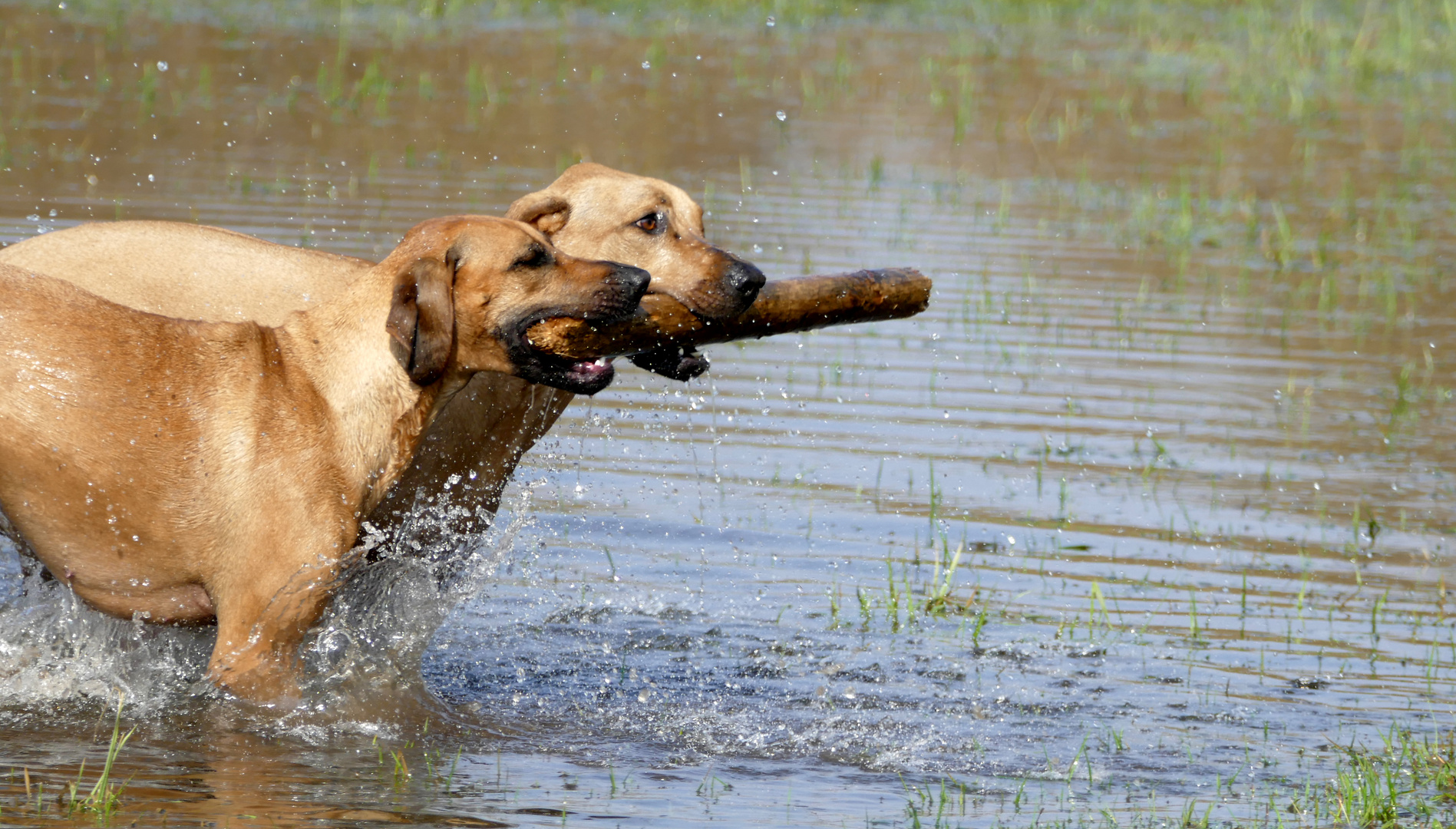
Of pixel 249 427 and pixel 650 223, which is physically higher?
pixel 650 223

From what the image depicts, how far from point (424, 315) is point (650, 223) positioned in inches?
60.7

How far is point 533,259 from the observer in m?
5.53

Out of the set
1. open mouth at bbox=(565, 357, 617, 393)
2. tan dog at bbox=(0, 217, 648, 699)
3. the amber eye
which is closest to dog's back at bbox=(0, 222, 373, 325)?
tan dog at bbox=(0, 217, 648, 699)

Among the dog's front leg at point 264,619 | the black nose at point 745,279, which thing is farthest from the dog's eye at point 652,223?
the dog's front leg at point 264,619

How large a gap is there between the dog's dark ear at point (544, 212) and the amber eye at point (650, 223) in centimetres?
28

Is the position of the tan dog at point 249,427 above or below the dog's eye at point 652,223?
below

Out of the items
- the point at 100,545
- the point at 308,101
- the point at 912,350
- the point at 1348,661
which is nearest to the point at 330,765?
the point at 100,545

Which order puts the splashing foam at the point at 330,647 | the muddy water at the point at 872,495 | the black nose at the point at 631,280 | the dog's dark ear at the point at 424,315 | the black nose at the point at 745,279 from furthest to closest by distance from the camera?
the black nose at the point at 745,279
the splashing foam at the point at 330,647
the muddy water at the point at 872,495
the black nose at the point at 631,280
the dog's dark ear at the point at 424,315

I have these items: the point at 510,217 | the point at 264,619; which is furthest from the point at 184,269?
the point at 264,619

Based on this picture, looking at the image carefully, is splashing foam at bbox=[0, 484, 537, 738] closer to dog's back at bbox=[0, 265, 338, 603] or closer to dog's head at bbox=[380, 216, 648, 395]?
dog's back at bbox=[0, 265, 338, 603]

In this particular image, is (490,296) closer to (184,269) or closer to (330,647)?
(330,647)

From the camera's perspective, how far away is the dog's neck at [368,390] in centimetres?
552

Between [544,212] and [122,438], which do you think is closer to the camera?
[122,438]

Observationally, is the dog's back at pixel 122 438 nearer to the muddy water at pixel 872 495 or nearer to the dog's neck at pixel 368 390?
the dog's neck at pixel 368 390
